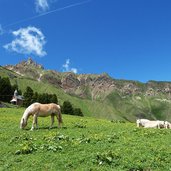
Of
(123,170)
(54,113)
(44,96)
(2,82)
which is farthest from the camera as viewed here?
(44,96)

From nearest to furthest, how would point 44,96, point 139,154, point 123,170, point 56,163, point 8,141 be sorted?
point 123,170 → point 56,163 → point 139,154 → point 8,141 → point 44,96

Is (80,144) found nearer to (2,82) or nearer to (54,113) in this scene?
(54,113)

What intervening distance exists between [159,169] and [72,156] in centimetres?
412

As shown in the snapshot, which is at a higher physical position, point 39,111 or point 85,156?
point 39,111

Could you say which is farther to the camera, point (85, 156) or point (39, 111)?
point (39, 111)

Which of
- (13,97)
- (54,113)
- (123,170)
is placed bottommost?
(123,170)

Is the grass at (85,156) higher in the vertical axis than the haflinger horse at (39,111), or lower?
lower

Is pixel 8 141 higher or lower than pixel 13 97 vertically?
lower

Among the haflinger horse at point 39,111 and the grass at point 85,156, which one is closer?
the grass at point 85,156

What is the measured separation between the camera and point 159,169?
1440cm

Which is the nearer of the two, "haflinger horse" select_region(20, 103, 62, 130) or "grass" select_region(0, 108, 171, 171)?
"grass" select_region(0, 108, 171, 171)

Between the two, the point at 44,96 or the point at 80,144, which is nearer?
the point at 80,144

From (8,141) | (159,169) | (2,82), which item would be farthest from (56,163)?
(2,82)

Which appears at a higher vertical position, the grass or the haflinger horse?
the haflinger horse
